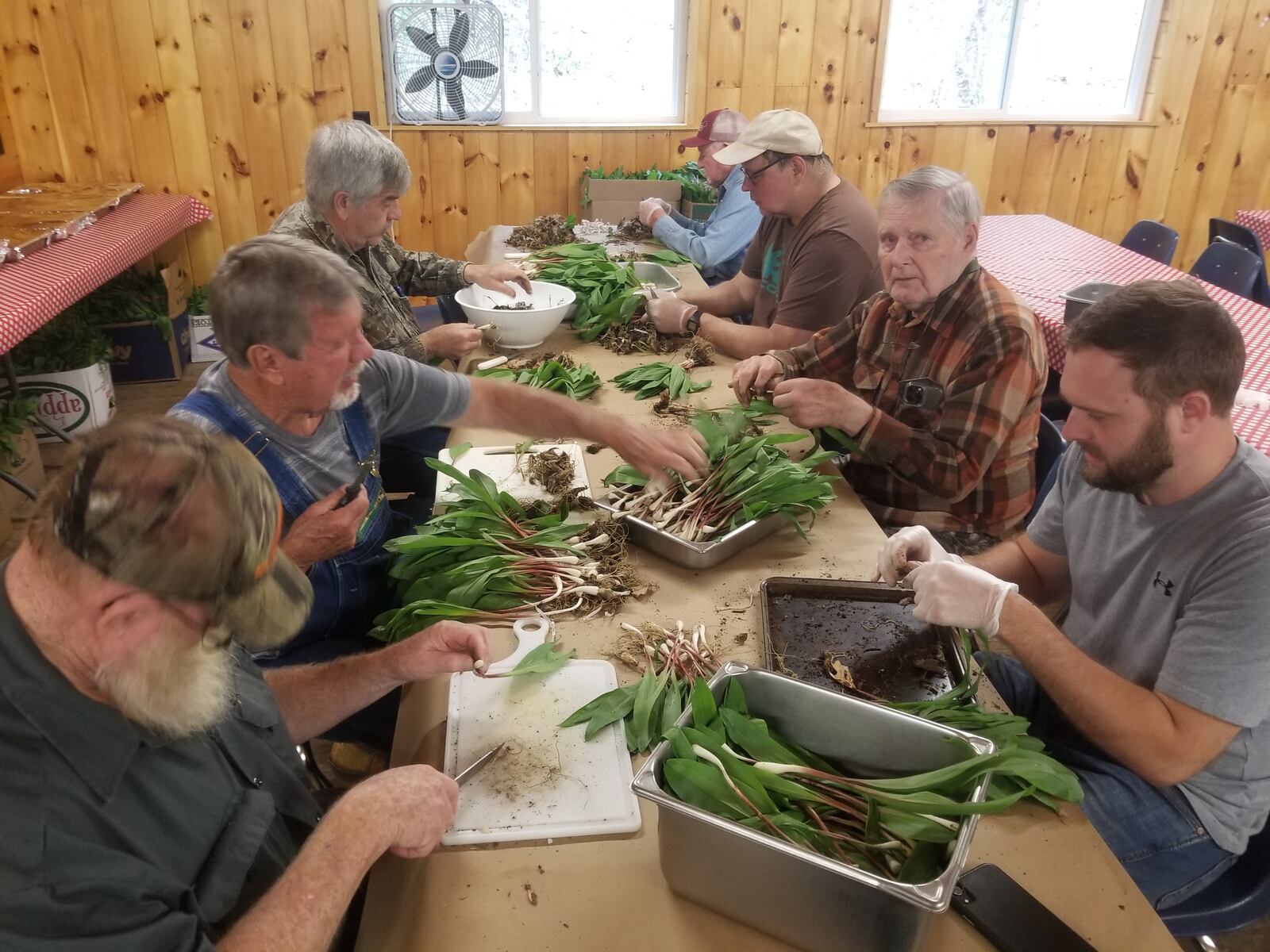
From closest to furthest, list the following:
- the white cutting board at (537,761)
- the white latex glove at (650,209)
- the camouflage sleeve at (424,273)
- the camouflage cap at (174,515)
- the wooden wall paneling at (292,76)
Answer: the camouflage cap at (174,515)
the white cutting board at (537,761)
the camouflage sleeve at (424,273)
the white latex glove at (650,209)
the wooden wall paneling at (292,76)

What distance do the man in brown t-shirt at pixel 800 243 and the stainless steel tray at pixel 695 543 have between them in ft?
4.25

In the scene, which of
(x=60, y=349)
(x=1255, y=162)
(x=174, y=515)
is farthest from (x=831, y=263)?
(x=1255, y=162)

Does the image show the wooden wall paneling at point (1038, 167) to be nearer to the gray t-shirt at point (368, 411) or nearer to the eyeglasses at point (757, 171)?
the eyeglasses at point (757, 171)

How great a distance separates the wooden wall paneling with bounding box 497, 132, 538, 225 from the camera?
5438 millimetres

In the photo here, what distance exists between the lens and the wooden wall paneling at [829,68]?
5340mm

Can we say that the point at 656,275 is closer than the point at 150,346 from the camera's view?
Yes

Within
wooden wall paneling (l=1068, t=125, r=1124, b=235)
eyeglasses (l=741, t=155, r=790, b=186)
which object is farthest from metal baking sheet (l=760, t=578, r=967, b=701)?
wooden wall paneling (l=1068, t=125, r=1124, b=235)

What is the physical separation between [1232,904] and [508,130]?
16.7 feet

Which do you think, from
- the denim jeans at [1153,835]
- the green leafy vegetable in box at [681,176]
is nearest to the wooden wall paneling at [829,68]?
the green leafy vegetable in box at [681,176]

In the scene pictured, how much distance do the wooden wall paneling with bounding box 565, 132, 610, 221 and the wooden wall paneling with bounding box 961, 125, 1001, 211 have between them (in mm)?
2315

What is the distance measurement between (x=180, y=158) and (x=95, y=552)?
5070 mm

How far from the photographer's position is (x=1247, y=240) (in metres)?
4.31

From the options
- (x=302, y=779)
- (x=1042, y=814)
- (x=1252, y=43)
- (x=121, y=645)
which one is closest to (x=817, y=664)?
(x=1042, y=814)

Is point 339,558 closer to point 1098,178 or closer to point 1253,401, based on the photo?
point 1253,401
